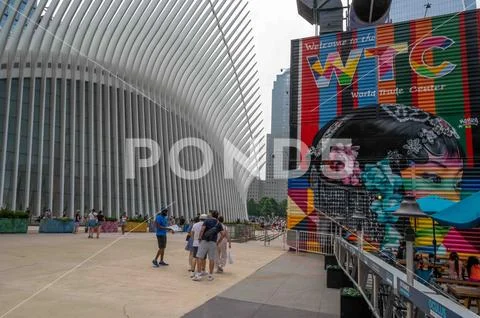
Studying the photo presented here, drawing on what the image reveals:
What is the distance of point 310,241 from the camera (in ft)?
61.7

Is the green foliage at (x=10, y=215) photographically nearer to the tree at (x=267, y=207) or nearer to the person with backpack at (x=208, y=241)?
the person with backpack at (x=208, y=241)

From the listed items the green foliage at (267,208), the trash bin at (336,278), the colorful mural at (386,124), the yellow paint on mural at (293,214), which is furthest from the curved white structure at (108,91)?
the green foliage at (267,208)

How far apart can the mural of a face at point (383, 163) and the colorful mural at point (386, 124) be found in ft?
0.14

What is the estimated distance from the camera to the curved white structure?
1161 inches

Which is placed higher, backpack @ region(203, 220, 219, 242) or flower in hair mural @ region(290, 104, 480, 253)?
flower in hair mural @ region(290, 104, 480, 253)

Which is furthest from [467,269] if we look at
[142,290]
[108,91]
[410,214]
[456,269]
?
[108,91]

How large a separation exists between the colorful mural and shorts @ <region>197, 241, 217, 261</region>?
27.6ft

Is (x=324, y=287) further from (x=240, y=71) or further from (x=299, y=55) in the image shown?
(x=240, y=71)

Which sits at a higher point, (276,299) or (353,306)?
(353,306)

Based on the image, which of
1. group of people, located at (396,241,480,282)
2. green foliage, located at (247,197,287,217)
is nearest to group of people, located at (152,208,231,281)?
group of people, located at (396,241,480,282)

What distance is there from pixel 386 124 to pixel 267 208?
88100 mm

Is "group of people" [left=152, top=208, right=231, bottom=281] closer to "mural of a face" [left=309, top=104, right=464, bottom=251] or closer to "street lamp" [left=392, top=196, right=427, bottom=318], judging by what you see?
"street lamp" [left=392, top=196, right=427, bottom=318]

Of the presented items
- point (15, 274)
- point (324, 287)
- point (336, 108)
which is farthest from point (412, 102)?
point (15, 274)

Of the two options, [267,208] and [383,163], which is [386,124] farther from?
[267,208]
